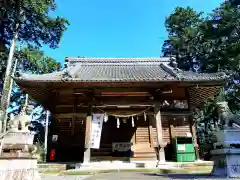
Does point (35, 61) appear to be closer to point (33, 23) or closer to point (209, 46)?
point (33, 23)

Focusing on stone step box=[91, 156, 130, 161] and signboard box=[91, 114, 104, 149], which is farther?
stone step box=[91, 156, 130, 161]

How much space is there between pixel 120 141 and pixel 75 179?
6209 millimetres

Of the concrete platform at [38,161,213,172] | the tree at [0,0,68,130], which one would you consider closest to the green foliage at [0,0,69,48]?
the tree at [0,0,68,130]

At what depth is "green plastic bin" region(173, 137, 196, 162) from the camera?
12531mm

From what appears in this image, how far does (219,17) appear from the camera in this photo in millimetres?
25016

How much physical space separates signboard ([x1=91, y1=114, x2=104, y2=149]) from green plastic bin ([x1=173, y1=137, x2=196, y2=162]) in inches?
170

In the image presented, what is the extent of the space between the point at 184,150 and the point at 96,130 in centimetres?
485

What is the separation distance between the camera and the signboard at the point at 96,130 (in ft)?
36.6

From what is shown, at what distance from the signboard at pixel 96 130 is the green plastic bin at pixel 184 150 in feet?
14.2

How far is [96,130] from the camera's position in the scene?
451 inches

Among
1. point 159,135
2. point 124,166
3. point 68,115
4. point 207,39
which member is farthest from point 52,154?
point 207,39

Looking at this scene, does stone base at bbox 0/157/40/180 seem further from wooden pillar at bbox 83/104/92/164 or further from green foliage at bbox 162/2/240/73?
green foliage at bbox 162/2/240/73

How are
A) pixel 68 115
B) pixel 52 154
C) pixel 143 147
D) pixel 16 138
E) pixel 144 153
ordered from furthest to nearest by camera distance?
1. pixel 68 115
2. pixel 143 147
3. pixel 144 153
4. pixel 52 154
5. pixel 16 138

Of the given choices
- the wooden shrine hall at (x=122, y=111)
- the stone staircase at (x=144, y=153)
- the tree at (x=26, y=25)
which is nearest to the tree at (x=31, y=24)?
the tree at (x=26, y=25)
